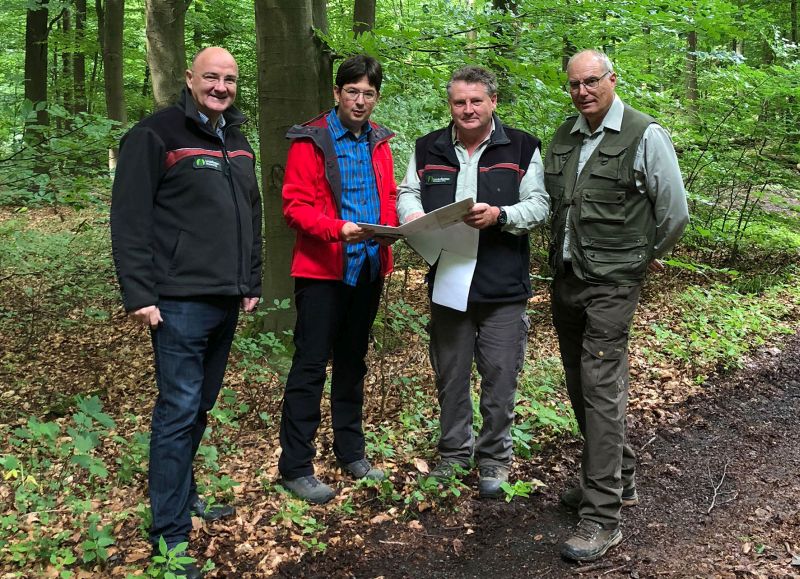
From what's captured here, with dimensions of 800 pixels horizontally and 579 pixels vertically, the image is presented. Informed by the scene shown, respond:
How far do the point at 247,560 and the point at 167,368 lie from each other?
3.48 ft

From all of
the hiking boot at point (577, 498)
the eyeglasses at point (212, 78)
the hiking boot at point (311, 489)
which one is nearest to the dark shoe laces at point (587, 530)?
the hiking boot at point (577, 498)

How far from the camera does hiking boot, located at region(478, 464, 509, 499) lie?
150 inches

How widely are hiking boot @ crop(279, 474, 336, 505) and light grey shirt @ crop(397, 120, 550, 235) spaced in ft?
5.28

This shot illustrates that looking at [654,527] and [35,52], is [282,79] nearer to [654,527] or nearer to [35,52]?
[654,527]

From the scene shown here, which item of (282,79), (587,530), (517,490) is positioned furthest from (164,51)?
(587,530)

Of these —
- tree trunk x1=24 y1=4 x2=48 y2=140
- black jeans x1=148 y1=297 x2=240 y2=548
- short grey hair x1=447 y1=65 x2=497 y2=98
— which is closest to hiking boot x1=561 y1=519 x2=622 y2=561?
black jeans x1=148 y1=297 x2=240 y2=548

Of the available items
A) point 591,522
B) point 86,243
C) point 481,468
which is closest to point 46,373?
point 86,243

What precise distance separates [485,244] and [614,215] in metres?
0.75

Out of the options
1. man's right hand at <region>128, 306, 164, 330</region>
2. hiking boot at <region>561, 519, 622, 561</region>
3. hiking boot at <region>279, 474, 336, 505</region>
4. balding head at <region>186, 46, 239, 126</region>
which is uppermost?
balding head at <region>186, 46, 239, 126</region>

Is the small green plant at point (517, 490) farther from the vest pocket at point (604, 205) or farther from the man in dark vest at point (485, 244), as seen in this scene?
the vest pocket at point (604, 205)

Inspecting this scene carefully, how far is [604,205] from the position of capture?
3.31 m

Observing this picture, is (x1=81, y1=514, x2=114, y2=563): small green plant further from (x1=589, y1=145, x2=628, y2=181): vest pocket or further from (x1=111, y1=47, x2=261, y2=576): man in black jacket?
(x1=589, y1=145, x2=628, y2=181): vest pocket

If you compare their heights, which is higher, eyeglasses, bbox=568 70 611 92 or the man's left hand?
eyeglasses, bbox=568 70 611 92

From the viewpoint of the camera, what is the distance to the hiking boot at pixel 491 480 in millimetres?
3812
